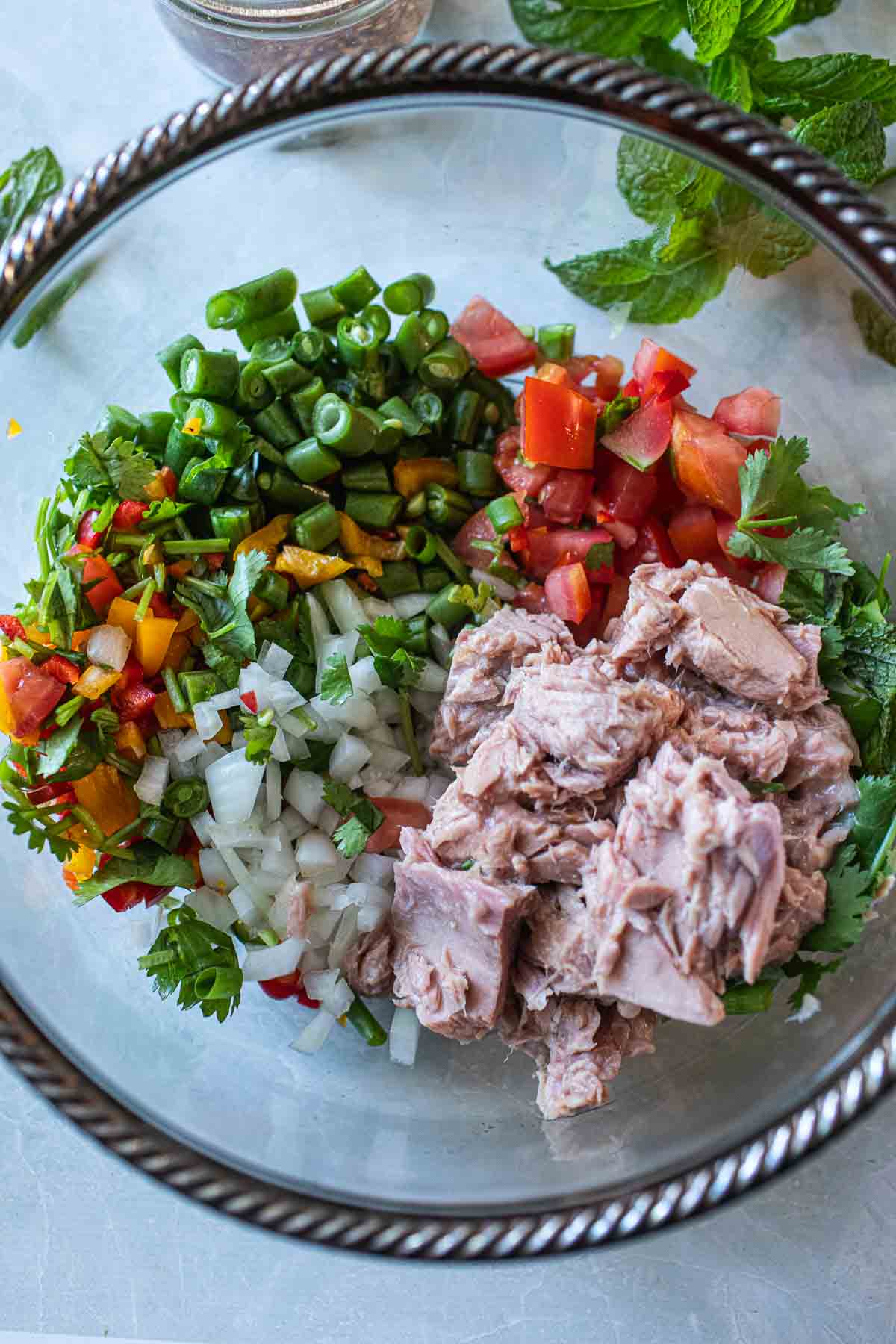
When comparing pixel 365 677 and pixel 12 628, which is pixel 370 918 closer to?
pixel 365 677

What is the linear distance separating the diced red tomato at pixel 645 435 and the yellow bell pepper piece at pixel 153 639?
939 mm

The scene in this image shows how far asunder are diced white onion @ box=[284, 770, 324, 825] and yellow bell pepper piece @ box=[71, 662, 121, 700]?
0.40 m

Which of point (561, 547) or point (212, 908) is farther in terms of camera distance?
point (561, 547)

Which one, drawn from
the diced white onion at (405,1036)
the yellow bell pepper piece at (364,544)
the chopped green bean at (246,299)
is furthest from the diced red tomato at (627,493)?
the diced white onion at (405,1036)

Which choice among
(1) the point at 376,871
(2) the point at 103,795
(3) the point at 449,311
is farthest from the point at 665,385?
(2) the point at 103,795

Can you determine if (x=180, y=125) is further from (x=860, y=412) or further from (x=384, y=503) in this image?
(x=860, y=412)

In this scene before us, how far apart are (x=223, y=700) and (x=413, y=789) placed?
1.39 feet

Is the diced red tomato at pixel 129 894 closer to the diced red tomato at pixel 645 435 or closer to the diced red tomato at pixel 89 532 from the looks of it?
the diced red tomato at pixel 89 532

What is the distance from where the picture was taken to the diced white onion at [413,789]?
2.38 m

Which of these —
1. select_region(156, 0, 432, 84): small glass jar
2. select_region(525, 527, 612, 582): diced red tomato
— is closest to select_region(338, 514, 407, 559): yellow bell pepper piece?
select_region(525, 527, 612, 582): diced red tomato

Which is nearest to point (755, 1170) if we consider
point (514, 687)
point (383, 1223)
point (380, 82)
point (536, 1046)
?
point (536, 1046)

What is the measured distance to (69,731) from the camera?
216cm

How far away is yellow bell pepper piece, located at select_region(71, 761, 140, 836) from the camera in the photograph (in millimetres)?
2221

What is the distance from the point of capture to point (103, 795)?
2227 millimetres
